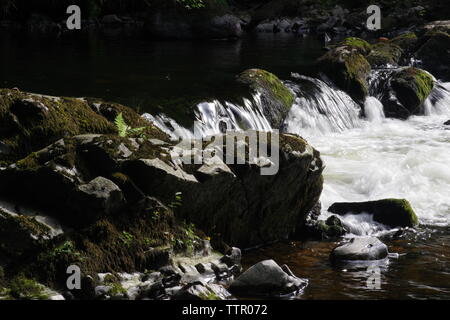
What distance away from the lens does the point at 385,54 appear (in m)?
23.0

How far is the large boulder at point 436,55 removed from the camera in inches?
960

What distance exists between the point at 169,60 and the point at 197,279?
13.8 metres

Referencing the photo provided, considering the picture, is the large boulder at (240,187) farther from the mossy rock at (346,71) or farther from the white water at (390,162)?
the mossy rock at (346,71)

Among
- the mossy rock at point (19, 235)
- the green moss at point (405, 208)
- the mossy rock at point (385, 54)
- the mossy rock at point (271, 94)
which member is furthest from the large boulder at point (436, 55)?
the mossy rock at point (19, 235)

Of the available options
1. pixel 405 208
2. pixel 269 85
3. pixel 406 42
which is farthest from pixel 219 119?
pixel 406 42

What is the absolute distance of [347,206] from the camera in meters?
10.9

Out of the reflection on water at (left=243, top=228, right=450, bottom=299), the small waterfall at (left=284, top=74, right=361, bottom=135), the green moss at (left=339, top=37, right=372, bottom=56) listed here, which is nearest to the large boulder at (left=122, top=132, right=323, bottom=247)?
the reflection on water at (left=243, top=228, right=450, bottom=299)

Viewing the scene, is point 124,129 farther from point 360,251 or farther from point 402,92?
point 402,92

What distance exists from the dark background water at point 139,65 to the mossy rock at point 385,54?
1952 millimetres

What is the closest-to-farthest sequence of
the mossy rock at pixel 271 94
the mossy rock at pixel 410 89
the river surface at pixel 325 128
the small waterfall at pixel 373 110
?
the river surface at pixel 325 128 < the mossy rock at pixel 271 94 < the small waterfall at pixel 373 110 < the mossy rock at pixel 410 89

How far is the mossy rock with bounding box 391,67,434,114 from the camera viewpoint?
1955 cm

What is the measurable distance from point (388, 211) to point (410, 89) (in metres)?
9.80

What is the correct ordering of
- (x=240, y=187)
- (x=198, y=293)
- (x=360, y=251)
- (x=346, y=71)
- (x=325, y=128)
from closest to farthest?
(x=198, y=293) < (x=360, y=251) < (x=240, y=187) < (x=325, y=128) < (x=346, y=71)
